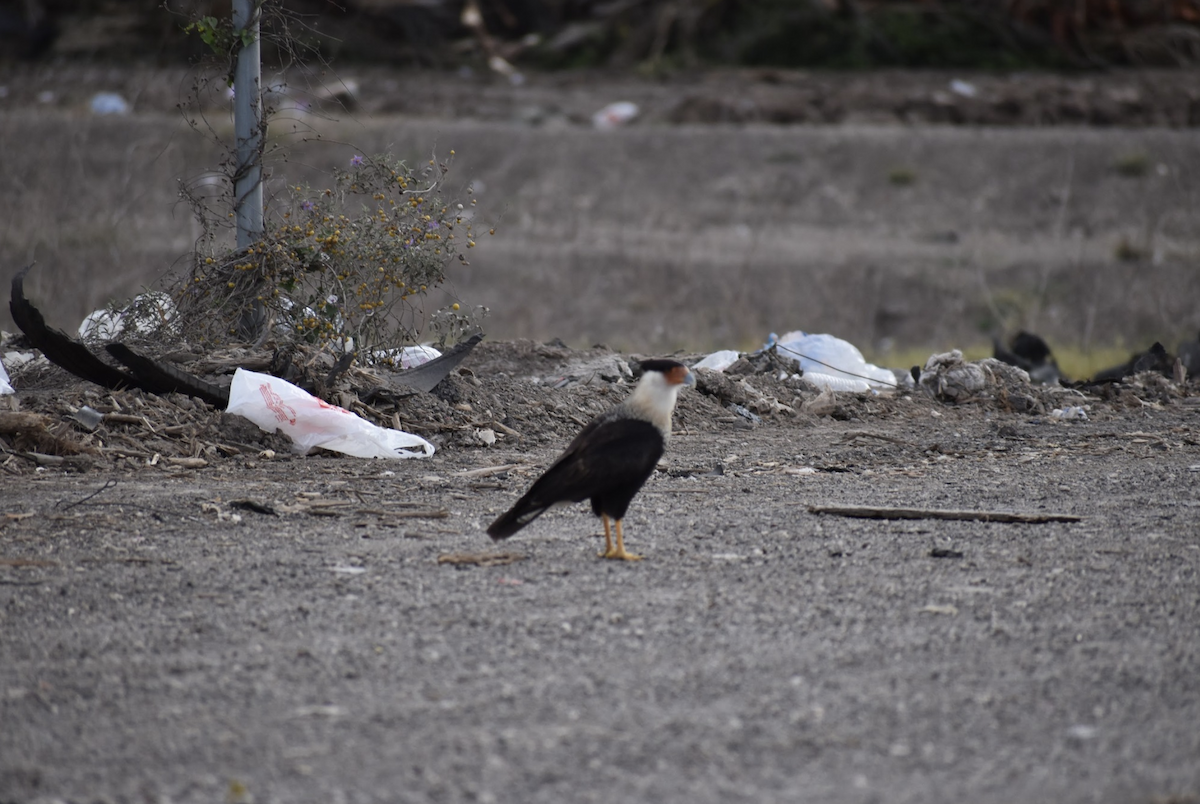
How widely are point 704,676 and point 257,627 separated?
148 centimetres

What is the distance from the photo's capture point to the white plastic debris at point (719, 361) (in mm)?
9508

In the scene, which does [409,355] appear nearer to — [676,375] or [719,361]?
[719,361]

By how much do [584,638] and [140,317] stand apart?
203 inches

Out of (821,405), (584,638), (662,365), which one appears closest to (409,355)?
(821,405)

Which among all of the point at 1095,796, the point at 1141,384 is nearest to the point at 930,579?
the point at 1095,796

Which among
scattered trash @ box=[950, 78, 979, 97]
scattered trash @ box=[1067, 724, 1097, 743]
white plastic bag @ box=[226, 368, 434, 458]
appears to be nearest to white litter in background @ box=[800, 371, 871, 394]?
white plastic bag @ box=[226, 368, 434, 458]

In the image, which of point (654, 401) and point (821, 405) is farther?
point (821, 405)

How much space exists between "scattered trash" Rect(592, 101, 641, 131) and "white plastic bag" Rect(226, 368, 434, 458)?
20.6m

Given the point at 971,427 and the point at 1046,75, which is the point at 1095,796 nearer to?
the point at 971,427

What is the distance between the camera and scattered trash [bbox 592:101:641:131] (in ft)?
87.7

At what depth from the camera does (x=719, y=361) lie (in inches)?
377

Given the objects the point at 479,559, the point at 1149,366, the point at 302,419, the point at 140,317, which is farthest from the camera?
the point at 1149,366

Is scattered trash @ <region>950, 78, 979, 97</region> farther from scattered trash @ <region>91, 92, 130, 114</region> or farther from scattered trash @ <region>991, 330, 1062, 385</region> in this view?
scattered trash @ <region>91, 92, 130, 114</region>

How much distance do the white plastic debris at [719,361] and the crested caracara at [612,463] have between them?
4.66 meters
